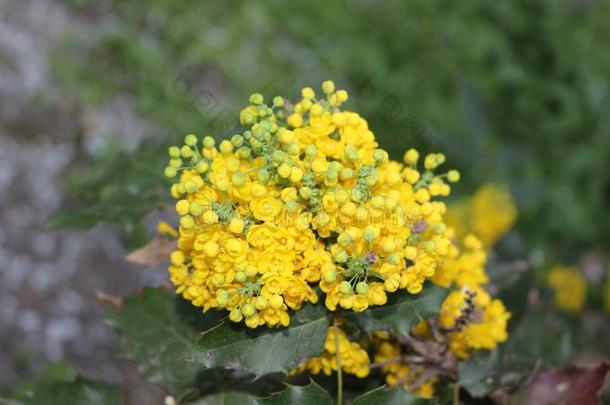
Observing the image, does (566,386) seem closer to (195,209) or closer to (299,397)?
(299,397)

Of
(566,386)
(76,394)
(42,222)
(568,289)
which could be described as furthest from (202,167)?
(568,289)

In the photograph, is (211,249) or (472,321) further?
(472,321)

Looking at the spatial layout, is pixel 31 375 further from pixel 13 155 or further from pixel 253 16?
pixel 253 16

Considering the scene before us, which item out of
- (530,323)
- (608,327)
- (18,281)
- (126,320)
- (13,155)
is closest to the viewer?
(126,320)

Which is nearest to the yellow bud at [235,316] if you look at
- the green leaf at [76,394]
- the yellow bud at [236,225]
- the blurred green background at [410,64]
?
the yellow bud at [236,225]

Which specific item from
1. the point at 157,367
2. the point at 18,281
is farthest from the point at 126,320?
the point at 18,281

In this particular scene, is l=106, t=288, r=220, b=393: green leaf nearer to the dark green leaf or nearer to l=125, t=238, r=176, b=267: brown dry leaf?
l=125, t=238, r=176, b=267: brown dry leaf

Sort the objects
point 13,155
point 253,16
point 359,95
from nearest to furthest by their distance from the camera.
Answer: point 13,155, point 359,95, point 253,16
